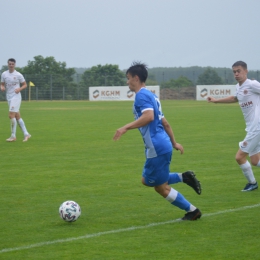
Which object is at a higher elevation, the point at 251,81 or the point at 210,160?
the point at 251,81

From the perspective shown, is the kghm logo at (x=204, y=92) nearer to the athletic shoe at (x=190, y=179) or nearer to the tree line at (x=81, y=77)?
the tree line at (x=81, y=77)

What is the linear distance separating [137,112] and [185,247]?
169cm

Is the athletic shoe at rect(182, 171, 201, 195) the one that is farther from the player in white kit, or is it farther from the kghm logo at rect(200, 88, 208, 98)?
the kghm logo at rect(200, 88, 208, 98)

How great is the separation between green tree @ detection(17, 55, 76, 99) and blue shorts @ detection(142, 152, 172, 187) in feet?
193

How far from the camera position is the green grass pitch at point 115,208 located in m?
6.30

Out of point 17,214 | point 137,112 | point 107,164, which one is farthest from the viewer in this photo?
point 107,164

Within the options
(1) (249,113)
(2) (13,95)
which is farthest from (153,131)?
(2) (13,95)

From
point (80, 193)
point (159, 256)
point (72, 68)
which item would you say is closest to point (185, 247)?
point (159, 256)

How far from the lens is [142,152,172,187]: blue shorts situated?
7.18m

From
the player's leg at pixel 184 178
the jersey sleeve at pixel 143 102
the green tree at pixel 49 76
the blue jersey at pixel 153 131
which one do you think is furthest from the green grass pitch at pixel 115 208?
the green tree at pixel 49 76

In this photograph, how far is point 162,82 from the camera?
72000 millimetres

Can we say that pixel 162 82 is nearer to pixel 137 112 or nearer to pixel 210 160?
pixel 210 160

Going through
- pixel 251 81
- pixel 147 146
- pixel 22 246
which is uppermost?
pixel 251 81

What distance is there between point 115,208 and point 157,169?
4.63ft
